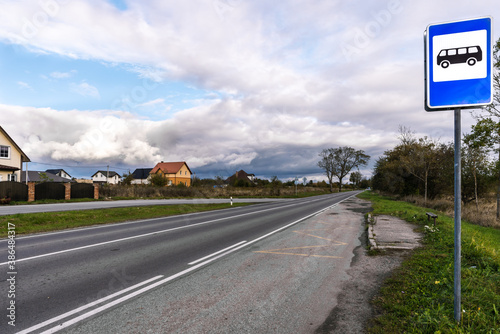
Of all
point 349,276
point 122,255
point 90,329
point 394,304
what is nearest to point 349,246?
point 349,276

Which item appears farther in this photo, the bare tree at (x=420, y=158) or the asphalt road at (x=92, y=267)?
the bare tree at (x=420, y=158)

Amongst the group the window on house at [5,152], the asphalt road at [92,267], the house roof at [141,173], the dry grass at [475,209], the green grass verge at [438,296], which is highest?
the window on house at [5,152]

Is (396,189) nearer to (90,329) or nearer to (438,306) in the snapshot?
(438,306)

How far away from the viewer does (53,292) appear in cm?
479

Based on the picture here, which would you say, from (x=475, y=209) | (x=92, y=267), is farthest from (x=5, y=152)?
(x=475, y=209)

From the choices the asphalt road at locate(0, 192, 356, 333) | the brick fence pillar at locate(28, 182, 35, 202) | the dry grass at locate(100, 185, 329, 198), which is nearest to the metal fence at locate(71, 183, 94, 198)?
the dry grass at locate(100, 185, 329, 198)

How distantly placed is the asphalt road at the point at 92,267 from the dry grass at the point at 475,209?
15566 millimetres

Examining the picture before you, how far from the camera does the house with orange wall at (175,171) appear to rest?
86.0m

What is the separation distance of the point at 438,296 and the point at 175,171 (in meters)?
85.9

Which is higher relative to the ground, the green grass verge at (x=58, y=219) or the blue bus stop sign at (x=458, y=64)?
the blue bus stop sign at (x=458, y=64)

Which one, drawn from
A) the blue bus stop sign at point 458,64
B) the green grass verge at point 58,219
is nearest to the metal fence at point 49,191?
the green grass verge at point 58,219

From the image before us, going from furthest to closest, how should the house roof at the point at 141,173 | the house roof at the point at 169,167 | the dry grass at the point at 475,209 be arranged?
1. the house roof at the point at 141,173
2. the house roof at the point at 169,167
3. the dry grass at the point at 475,209

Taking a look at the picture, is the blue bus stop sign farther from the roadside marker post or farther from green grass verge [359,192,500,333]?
green grass verge [359,192,500,333]

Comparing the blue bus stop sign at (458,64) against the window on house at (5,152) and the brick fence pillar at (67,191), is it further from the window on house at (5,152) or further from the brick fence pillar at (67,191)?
the window on house at (5,152)
